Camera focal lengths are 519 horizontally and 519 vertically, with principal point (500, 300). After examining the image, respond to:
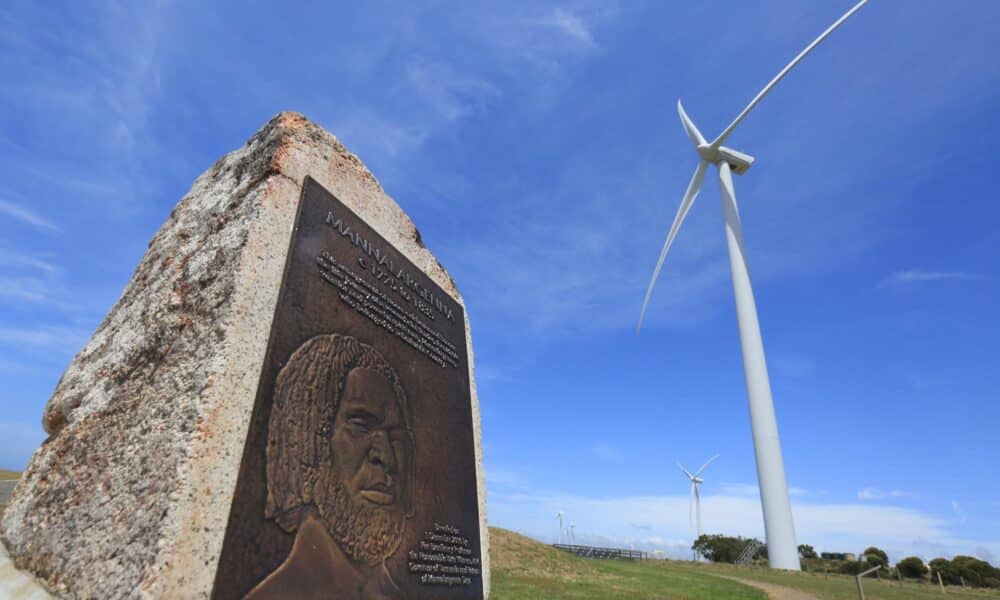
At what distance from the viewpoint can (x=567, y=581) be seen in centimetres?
1694

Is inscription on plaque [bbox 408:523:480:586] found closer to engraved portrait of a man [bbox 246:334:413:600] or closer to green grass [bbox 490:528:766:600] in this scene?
engraved portrait of a man [bbox 246:334:413:600]

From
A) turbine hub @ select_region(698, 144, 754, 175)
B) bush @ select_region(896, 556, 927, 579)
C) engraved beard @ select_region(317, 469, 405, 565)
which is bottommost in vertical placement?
bush @ select_region(896, 556, 927, 579)

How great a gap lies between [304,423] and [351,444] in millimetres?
357

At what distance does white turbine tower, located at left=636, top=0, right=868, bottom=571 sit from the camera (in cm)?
2788

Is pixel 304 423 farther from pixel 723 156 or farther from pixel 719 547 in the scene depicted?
pixel 719 547

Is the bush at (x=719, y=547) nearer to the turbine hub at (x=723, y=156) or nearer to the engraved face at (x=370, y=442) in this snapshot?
the turbine hub at (x=723, y=156)

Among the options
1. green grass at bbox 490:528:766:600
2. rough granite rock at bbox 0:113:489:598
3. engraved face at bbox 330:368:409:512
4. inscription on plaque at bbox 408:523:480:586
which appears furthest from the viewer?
green grass at bbox 490:528:766:600

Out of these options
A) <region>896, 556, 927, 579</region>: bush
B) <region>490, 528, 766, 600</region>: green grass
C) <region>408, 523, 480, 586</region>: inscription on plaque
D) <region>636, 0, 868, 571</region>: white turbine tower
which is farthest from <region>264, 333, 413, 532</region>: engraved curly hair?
<region>896, 556, 927, 579</region>: bush

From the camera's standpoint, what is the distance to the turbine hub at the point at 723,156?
111 ft

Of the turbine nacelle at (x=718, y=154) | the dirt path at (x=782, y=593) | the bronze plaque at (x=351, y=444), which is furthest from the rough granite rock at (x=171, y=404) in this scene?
the turbine nacelle at (x=718, y=154)

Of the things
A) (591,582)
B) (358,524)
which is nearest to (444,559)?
(358,524)

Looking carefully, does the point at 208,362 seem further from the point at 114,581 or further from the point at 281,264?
the point at 114,581

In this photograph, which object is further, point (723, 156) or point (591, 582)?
point (723, 156)

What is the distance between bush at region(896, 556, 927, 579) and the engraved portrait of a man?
50342 millimetres
